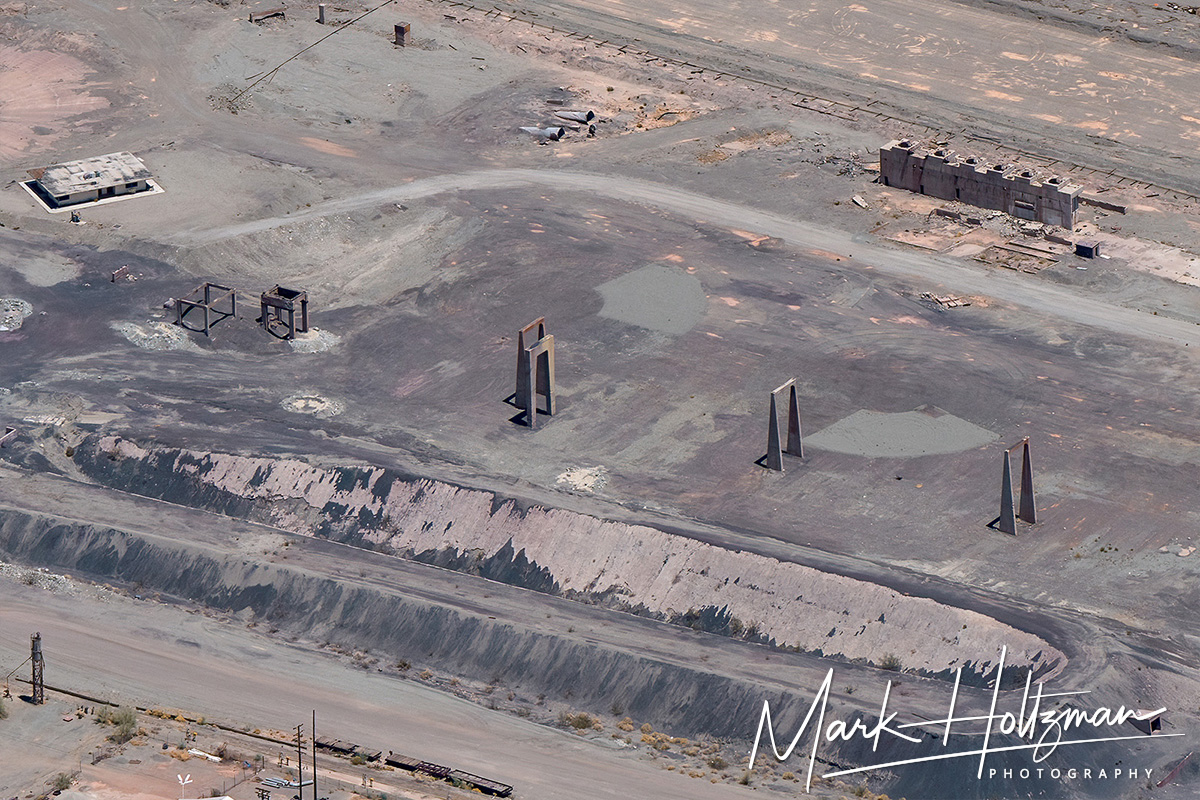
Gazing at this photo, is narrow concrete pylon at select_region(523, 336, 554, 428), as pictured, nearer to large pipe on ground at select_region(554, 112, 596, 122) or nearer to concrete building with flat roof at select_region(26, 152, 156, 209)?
concrete building with flat roof at select_region(26, 152, 156, 209)

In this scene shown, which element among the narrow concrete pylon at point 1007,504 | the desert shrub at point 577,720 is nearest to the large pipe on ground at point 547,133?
the narrow concrete pylon at point 1007,504

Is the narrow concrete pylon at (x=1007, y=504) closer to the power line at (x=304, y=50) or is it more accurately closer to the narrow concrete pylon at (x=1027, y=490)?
the narrow concrete pylon at (x=1027, y=490)

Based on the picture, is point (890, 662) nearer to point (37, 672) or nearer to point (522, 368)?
point (522, 368)

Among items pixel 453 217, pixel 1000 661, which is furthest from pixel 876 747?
pixel 453 217

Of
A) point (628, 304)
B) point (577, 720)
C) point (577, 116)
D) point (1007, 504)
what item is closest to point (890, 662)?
point (1007, 504)

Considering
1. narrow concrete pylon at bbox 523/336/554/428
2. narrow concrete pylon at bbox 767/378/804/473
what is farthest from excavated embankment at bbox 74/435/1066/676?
narrow concrete pylon at bbox 767/378/804/473

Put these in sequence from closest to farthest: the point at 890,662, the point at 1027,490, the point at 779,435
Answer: the point at 890,662 < the point at 1027,490 < the point at 779,435
